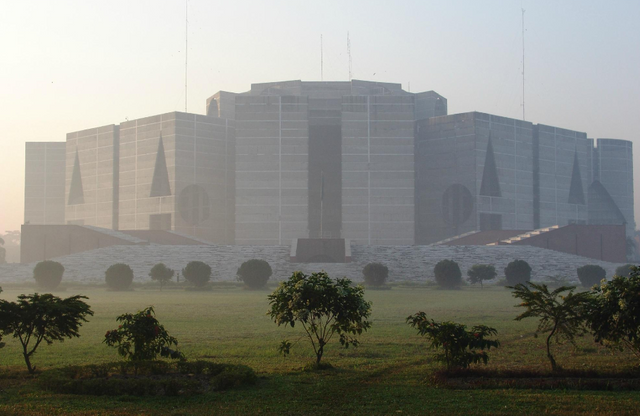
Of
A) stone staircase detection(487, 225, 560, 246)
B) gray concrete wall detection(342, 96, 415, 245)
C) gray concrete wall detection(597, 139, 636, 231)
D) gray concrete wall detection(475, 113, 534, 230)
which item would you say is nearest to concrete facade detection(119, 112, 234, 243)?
gray concrete wall detection(342, 96, 415, 245)

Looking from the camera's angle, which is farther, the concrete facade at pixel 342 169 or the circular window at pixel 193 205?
the circular window at pixel 193 205

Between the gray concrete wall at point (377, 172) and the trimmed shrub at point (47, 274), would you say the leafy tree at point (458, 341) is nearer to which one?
the trimmed shrub at point (47, 274)

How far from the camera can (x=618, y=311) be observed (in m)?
9.84

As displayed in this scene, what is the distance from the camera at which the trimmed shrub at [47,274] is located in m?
33.4

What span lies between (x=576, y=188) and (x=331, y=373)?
2638 inches

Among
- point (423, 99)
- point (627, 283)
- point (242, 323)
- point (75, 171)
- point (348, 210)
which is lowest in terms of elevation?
point (242, 323)

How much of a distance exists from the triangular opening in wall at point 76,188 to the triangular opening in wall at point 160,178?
1277 centimetres

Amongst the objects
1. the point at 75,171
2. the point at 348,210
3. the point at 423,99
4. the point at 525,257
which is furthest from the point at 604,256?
the point at 75,171

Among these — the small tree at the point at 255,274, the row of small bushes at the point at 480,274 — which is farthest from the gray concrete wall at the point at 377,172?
the small tree at the point at 255,274

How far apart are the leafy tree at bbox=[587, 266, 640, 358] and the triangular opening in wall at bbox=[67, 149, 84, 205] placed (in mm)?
66291

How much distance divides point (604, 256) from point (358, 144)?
22.2m

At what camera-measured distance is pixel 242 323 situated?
18.2 meters

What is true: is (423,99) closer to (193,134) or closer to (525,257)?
(193,134)

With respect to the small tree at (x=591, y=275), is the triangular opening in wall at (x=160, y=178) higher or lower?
higher
